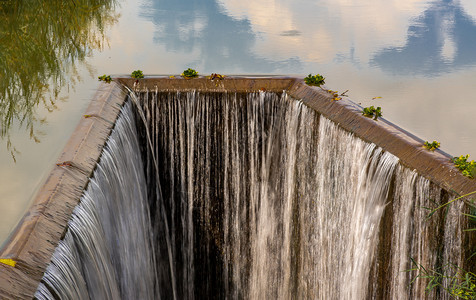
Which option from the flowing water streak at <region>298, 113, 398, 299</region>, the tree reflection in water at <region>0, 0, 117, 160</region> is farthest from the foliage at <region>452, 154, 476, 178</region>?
the tree reflection in water at <region>0, 0, 117, 160</region>

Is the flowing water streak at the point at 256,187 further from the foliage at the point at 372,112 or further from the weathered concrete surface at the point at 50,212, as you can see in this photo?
the weathered concrete surface at the point at 50,212

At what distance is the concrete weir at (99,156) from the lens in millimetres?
4351

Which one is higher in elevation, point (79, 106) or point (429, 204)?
point (79, 106)

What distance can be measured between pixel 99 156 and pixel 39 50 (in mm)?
5975

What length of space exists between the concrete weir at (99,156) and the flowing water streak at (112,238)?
11cm

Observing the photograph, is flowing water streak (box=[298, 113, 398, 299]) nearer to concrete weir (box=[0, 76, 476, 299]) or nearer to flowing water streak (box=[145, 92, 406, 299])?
flowing water streak (box=[145, 92, 406, 299])

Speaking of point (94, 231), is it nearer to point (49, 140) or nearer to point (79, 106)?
point (49, 140)

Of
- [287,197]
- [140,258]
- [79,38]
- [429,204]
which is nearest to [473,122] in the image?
[287,197]

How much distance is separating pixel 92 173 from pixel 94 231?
0.61 metres

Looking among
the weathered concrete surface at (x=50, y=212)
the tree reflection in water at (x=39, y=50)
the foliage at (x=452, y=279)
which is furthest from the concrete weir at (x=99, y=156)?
the tree reflection in water at (x=39, y=50)

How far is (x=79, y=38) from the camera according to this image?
1349cm

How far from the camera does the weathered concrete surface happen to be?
413 cm

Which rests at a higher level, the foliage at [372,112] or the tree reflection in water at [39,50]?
the tree reflection in water at [39,50]

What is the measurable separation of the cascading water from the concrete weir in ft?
0.42
